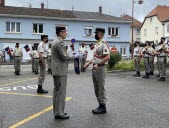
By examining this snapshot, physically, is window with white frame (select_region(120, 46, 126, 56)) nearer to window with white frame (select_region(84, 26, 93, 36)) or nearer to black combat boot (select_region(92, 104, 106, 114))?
window with white frame (select_region(84, 26, 93, 36))

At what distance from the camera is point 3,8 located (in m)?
51.9

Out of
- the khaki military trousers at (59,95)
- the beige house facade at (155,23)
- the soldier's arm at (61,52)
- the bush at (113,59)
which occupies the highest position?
the beige house facade at (155,23)

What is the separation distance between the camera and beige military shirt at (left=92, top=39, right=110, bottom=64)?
8992mm

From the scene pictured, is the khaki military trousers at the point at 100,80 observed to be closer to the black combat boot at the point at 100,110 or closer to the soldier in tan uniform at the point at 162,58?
the black combat boot at the point at 100,110

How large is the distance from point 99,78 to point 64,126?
191cm

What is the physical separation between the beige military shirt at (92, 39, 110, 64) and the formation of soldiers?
27.5 ft

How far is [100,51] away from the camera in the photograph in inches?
356

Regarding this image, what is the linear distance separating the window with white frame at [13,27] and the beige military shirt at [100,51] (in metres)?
42.7

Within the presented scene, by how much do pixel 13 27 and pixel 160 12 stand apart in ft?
131

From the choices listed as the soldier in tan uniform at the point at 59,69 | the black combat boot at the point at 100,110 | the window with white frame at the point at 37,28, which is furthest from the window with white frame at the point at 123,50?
the soldier in tan uniform at the point at 59,69

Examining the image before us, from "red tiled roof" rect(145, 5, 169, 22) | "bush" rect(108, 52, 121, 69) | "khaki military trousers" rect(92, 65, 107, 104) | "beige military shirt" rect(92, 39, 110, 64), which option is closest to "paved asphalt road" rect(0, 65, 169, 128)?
"khaki military trousers" rect(92, 65, 107, 104)

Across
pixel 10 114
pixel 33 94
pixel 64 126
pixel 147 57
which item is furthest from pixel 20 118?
pixel 147 57

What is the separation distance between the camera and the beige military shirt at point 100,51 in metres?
8.99

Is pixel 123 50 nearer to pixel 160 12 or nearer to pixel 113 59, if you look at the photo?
pixel 160 12
